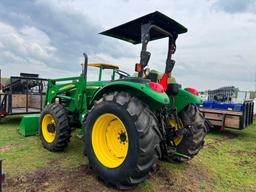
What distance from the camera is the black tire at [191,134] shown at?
3367mm

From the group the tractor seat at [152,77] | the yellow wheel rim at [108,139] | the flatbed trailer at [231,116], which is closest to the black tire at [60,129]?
the yellow wheel rim at [108,139]

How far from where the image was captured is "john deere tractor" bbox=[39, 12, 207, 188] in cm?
237

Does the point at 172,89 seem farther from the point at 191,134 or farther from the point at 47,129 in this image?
the point at 47,129

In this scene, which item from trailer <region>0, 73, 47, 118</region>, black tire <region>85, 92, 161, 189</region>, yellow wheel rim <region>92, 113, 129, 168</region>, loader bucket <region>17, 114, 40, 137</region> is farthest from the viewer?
trailer <region>0, 73, 47, 118</region>

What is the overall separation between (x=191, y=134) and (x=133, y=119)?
57.3 inches

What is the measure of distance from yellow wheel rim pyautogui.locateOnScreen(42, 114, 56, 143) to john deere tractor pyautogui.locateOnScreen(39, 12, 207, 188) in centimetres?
2

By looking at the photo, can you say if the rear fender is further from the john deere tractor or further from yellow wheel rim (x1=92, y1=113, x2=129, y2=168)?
yellow wheel rim (x1=92, y1=113, x2=129, y2=168)

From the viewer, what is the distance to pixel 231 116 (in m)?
6.39

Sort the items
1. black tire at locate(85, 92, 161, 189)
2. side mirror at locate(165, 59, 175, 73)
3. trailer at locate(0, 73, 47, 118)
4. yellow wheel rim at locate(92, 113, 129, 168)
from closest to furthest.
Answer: black tire at locate(85, 92, 161, 189)
yellow wheel rim at locate(92, 113, 129, 168)
side mirror at locate(165, 59, 175, 73)
trailer at locate(0, 73, 47, 118)

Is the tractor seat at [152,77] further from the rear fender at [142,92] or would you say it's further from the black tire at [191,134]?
the black tire at [191,134]

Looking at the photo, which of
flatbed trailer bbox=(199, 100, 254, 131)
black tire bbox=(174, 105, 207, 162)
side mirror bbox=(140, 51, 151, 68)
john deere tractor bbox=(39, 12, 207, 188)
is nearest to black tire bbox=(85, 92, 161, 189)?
john deere tractor bbox=(39, 12, 207, 188)

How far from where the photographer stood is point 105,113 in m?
2.73

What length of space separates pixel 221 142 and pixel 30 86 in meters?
7.34

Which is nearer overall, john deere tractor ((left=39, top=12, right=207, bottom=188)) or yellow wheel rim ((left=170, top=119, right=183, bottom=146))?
john deere tractor ((left=39, top=12, right=207, bottom=188))
